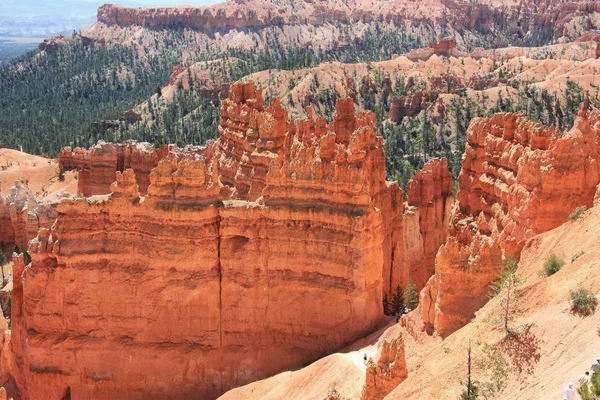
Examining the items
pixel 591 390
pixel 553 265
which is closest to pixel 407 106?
pixel 553 265

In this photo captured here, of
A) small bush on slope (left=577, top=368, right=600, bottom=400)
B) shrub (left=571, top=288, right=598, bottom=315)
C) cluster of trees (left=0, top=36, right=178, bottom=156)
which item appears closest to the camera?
small bush on slope (left=577, top=368, right=600, bottom=400)

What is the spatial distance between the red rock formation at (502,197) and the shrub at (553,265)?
230cm

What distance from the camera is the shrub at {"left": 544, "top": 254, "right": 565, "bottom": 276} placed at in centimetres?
2158

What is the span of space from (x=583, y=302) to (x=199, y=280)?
16.7m

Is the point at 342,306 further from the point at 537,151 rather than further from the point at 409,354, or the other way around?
the point at 537,151

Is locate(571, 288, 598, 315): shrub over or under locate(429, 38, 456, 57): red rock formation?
over

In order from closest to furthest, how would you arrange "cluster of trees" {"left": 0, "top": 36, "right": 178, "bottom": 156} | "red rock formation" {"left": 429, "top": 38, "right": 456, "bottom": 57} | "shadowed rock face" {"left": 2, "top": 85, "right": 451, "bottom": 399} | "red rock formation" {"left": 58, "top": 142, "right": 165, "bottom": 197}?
"shadowed rock face" {"left": 2, "top": 85, "right": 451, "bottom": 399}
"red rock formation" {"left": 58, "top": 142, "right": 165, "bottom": 197}
"cluster of trees" {"left": 0, "top": 36, "right": 178, "bottom": 156}
"red rock formation" {"left": 429, "top": 38, "right": 456, "bottom": 57}

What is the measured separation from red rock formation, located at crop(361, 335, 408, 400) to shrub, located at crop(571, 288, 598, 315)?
5.34 metres

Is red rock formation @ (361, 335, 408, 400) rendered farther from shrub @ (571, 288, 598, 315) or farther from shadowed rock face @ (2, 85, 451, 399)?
shadowed rock face @ (2, 85, 451, 399)

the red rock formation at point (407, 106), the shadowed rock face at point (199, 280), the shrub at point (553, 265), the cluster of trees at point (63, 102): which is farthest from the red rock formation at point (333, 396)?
the red rock formation at point (407, 106)

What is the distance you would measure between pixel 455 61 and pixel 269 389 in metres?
144

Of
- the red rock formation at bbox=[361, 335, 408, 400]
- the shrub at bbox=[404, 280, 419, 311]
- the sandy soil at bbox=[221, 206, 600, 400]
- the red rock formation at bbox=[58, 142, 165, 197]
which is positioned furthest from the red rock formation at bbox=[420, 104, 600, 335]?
the red rock formation at bbox=[58, 142, 165, 197]

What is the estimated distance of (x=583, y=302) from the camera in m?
18.0

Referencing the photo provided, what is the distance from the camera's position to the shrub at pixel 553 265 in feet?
70.8
